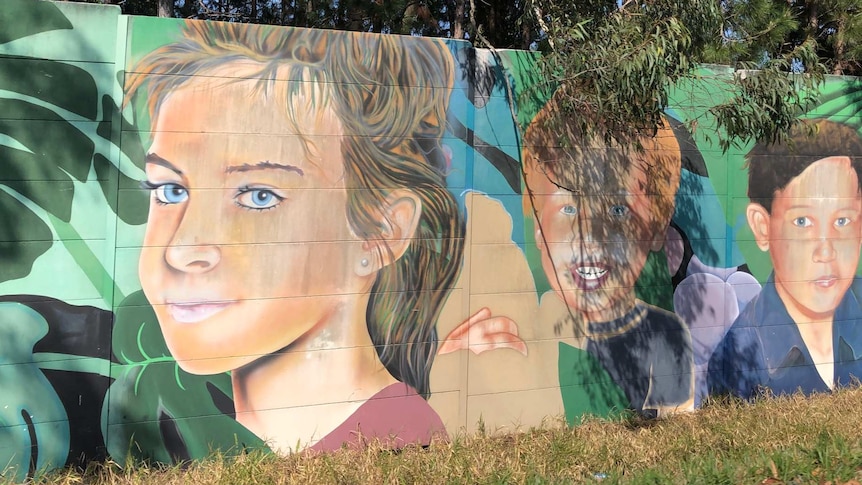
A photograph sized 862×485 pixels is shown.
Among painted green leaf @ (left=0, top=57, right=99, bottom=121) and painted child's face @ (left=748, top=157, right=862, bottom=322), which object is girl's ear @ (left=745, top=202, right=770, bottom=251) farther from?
painted green leaf @ (left=0, top=57, right=99, bottom=121)

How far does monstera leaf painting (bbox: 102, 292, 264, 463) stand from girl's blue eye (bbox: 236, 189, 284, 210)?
0.83 meters

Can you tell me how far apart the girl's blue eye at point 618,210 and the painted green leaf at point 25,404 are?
3.93 m

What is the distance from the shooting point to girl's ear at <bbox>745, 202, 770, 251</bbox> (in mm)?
6633

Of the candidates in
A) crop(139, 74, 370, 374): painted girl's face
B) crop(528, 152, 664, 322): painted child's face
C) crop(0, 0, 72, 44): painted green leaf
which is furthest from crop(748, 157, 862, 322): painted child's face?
crop(0, 0, 72, 44): painted green leaf

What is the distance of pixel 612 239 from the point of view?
20.0ft

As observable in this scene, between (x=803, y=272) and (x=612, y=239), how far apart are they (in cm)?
201

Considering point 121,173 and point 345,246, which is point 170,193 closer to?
point 121,173

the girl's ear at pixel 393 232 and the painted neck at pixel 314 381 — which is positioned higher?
the girl's ear at pixel 393 232

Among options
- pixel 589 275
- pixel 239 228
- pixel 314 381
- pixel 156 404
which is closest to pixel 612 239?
pixel 589 275

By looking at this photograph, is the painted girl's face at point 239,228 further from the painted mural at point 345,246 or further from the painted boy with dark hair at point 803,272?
the painted boy with dark hair at point 803,272

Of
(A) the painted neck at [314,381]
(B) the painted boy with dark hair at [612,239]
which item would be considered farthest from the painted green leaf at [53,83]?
(B) the painted boy with dark hair at [612,239]

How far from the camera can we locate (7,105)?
442cm

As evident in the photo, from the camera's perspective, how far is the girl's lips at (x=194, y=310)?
15.8ft

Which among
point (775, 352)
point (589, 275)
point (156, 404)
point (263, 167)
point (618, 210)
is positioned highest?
point (263, 167)
